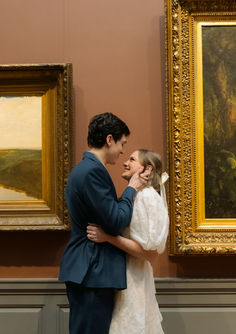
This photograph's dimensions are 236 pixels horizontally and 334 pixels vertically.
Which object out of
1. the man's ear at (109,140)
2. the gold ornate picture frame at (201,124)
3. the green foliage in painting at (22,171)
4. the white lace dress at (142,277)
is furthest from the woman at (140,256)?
the green foliage in painting at (22,171)

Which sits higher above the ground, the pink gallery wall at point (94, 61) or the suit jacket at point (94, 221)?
the pink gallery wall at point (94, 61)

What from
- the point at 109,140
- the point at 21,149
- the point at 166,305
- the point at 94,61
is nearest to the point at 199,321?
the point at 166,305

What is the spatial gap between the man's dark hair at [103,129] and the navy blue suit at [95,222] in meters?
0.09

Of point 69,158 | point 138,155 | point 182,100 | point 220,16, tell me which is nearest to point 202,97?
point 182,100

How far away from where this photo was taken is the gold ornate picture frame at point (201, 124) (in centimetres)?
278

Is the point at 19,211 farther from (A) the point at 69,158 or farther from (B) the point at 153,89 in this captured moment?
(B) the point at 153,89

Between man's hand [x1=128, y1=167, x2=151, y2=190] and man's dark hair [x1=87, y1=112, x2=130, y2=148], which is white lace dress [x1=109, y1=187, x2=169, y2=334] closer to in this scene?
man's hand [x1=128, y1=167, x2=151, y2=190]

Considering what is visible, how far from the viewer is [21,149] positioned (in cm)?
288

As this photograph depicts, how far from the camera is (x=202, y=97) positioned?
111 inches

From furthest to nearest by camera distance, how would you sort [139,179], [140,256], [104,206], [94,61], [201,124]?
[94,61], [201,124], [139,179], [140,256], [104,206]

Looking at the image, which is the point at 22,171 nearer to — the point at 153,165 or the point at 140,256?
the point at 153,165

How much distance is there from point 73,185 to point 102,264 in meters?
A: 0.42

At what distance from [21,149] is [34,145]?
0.09m

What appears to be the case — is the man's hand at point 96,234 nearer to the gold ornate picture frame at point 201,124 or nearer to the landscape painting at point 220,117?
the gold ornate picture frame at point 201,124
